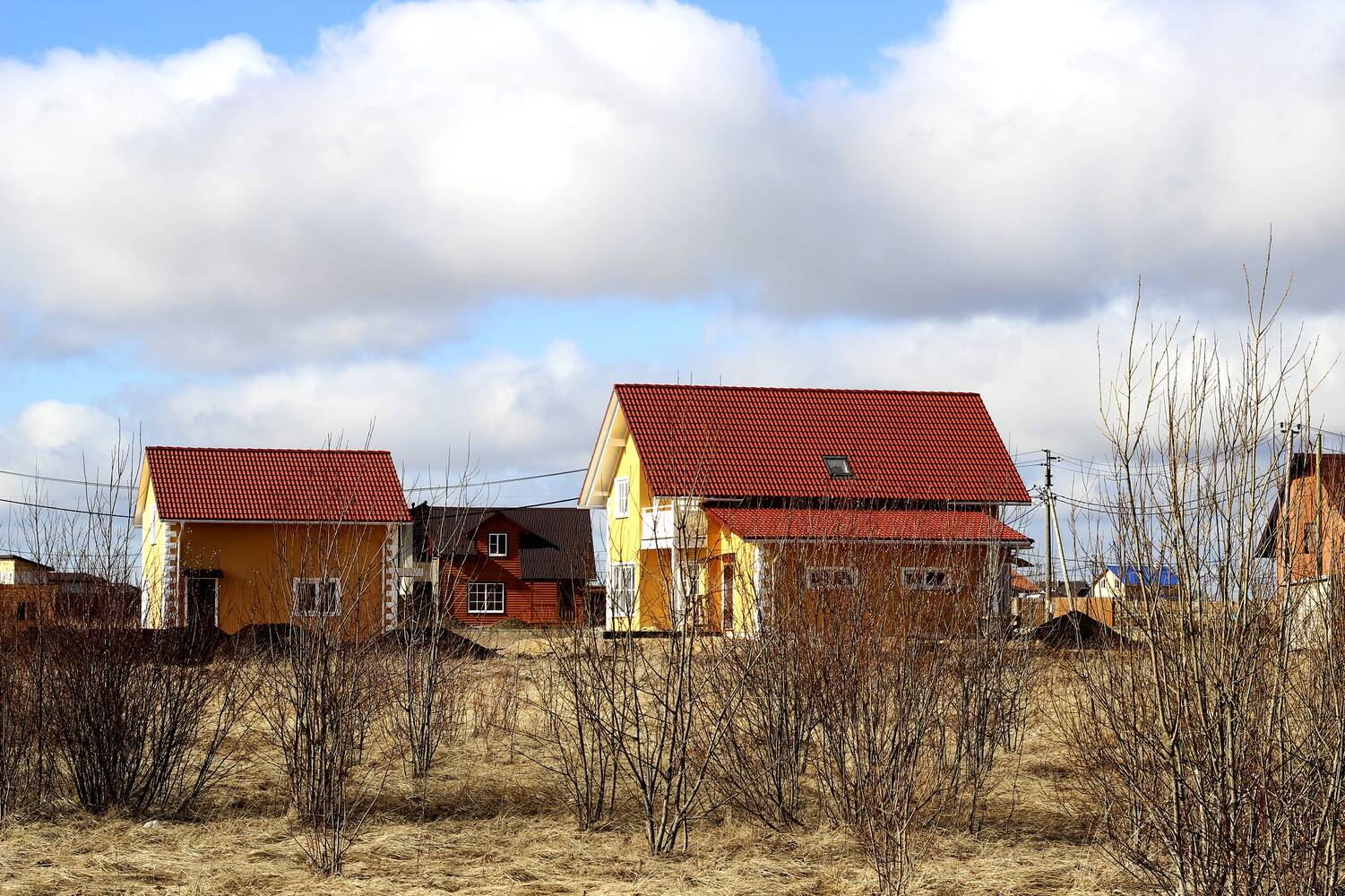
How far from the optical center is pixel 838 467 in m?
30.5

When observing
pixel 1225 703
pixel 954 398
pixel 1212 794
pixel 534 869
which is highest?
pixel 954 398

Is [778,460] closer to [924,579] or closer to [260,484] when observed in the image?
[260,484]

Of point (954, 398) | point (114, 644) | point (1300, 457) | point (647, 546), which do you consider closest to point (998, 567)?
point (1300, 457)

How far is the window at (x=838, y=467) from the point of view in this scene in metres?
30.2

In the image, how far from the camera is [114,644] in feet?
32.4

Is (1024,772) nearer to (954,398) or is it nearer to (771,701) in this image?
(771,701)

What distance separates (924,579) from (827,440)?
21.6 meters

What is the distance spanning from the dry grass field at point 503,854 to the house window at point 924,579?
5.66 feet

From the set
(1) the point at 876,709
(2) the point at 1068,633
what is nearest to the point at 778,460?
(2) the point at 1068,633

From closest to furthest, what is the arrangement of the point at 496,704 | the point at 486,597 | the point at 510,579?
the point at 496,704 < the point at 486,597 < the point at 510,579

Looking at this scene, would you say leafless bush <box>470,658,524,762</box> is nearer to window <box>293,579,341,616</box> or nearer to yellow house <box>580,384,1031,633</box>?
window <box>293,579,341,616</box>

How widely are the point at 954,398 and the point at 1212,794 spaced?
27.5 m

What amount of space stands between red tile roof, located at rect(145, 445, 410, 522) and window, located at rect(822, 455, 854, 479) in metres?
9.63

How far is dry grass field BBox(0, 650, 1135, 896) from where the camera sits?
8.08 m
